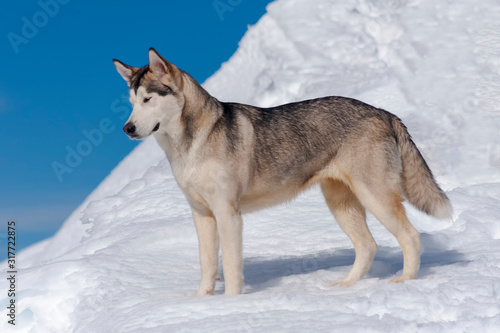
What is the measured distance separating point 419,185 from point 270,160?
6.00ft

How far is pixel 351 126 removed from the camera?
704 cm

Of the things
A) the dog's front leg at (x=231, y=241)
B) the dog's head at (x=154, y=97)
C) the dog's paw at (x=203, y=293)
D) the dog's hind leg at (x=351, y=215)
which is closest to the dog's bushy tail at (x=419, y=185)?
the dog's hind leg at (x=351, y=215)

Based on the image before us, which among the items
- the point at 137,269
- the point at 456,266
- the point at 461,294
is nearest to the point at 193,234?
the point at 137,269

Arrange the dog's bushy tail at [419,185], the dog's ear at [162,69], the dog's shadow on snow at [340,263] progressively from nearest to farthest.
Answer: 1. the dog's ear at [162,69]
2. the dog's bushy tail at [419,185]
3. the dog's shadow on snow at [340,263]

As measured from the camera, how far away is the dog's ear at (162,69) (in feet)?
20.2

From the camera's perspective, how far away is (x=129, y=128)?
6.01m

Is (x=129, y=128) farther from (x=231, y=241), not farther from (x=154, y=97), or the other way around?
(x=231, y=241)

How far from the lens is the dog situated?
6.36m

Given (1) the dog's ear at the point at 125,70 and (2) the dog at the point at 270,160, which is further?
(1) the dog's ear at the point at 125,70

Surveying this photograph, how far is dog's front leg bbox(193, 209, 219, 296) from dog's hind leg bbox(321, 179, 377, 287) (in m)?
1.47

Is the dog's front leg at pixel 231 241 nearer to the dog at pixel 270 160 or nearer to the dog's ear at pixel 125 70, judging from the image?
the dog at pixel 270 160

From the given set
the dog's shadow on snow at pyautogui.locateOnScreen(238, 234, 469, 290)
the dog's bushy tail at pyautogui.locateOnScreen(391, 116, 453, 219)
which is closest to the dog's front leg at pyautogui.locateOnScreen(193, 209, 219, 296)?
the dog's shadow on snow at pyautogui.locateOnScreen(238, 234, 469, 290)

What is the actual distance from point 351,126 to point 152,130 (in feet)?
7.54

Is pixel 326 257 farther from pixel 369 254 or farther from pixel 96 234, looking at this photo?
pixel 96 234
